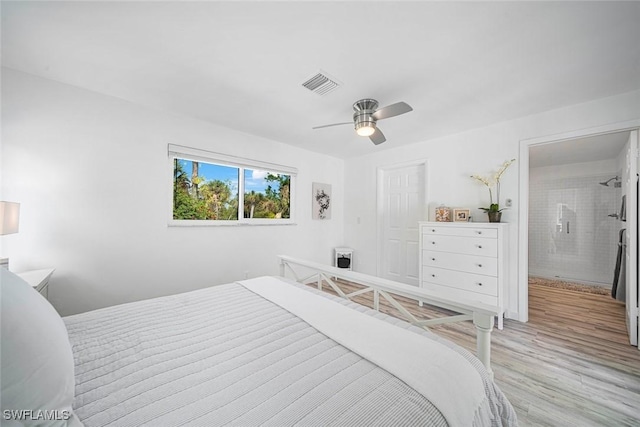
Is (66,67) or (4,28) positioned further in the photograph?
(66,67)

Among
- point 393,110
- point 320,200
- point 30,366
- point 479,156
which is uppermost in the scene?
point 393,110

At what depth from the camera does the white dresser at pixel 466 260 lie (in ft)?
8.57

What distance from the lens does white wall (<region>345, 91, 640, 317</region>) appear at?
238 centimetres

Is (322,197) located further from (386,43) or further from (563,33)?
(563,33)

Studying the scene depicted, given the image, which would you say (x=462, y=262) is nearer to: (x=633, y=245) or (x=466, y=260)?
(x=466, y=260)

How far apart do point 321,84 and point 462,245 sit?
240 cm

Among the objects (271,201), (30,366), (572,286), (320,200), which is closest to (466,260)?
(320,200)

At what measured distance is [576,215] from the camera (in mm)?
4594

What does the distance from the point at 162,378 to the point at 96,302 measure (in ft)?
7.03

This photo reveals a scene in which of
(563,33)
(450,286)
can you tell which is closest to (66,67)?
(563,33)

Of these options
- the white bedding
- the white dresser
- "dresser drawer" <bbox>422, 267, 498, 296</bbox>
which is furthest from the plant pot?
the white bedding

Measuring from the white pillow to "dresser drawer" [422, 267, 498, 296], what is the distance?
10.6 feet

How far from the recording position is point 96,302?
2281mm

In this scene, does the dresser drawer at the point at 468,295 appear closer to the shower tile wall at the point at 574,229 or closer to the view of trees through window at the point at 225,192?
the view of trees through window at the point at 225,192
